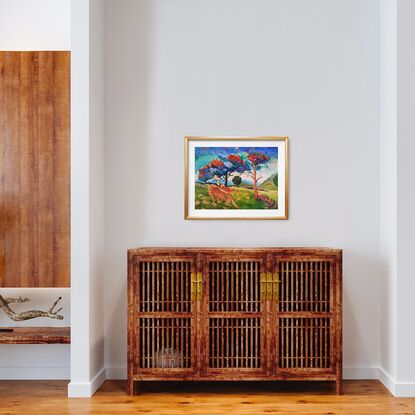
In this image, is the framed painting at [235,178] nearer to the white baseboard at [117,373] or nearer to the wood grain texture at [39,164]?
the wood grain texture at [39,164]

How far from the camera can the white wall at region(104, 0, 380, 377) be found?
450cm

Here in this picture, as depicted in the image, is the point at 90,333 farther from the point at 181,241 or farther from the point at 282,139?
the point at 282,139

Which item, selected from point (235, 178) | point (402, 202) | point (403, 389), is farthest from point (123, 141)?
point (403, 389)

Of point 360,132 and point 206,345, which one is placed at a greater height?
point 360,132

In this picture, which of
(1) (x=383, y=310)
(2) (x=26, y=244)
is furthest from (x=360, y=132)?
(2) (x=26, y=244)

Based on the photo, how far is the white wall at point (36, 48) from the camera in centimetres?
448

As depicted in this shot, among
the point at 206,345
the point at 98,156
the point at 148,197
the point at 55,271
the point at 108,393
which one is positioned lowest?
the point at 108,393

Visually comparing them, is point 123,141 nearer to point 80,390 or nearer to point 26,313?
point 26,313

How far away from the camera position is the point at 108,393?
4.12m

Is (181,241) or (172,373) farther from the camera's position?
(181,241)

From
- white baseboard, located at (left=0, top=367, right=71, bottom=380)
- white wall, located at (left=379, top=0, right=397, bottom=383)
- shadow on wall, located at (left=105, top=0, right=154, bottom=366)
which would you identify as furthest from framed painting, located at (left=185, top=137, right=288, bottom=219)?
white baseboard, located at (left=0, top=367, right=71, bottom=380)

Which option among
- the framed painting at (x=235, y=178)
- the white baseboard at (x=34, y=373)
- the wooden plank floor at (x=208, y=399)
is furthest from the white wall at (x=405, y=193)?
the white baseboard at (x=34, y=373)

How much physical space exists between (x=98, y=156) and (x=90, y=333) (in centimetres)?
130

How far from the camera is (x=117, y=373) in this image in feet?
14.8
